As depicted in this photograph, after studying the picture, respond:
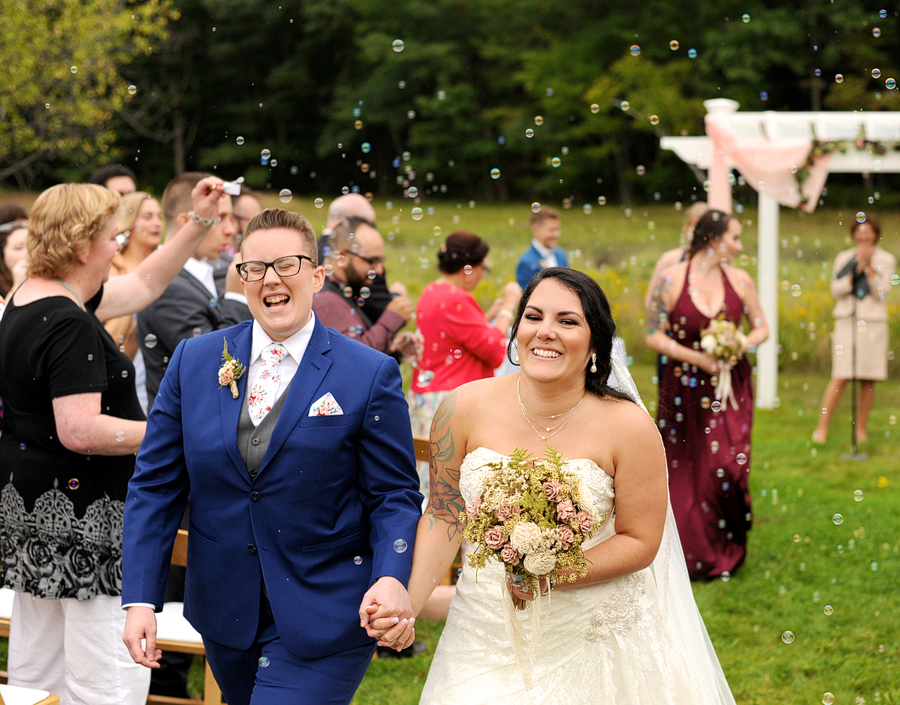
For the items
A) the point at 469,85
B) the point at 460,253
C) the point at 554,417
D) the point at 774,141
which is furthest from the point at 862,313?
the point at 469,85

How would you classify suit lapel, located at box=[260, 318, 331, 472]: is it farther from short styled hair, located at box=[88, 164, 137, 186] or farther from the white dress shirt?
short styled hair, located at box=[88, 164, 137, 186]

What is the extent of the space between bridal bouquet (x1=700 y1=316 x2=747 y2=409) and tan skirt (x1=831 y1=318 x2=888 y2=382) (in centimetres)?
364

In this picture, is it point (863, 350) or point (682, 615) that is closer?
point (682, 615)

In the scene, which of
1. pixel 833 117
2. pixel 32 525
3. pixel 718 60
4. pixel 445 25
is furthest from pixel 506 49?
pixel 32 525

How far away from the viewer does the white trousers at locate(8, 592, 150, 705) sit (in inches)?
141

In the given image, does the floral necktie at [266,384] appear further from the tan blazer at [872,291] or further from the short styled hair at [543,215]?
the tan blazer at [872,291]

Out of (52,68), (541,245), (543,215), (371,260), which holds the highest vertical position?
(52,68)

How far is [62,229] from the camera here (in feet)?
11.7

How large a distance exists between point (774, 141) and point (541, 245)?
2.65 m

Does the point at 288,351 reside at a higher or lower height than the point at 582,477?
higher

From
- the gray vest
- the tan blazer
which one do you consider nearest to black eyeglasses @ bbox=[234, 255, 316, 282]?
the gray vest

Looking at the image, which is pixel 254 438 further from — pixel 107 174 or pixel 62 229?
pixel 107 174

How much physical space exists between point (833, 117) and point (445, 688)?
28.0 feet

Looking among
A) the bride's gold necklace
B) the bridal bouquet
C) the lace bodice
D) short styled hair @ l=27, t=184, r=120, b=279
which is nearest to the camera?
the lace bodice
